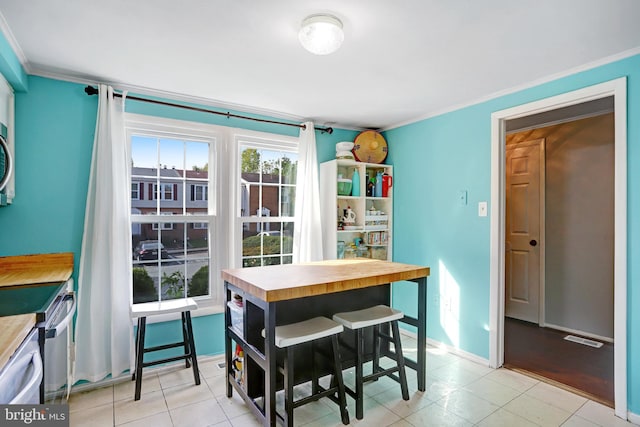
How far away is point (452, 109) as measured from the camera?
10.6 feet

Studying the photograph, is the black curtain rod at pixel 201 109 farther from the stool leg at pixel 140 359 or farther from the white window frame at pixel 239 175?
the stool leg at pixel 140 359

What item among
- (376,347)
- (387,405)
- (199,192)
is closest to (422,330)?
(376,347)

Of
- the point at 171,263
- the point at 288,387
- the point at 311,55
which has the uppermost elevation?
the point at 311,55

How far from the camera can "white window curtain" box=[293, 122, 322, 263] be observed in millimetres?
3453

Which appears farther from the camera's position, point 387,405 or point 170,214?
point 170,214

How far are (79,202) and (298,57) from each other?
6.46 ft

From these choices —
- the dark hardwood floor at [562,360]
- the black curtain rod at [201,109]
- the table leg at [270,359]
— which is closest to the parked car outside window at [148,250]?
the black curtain rod at [201,109]

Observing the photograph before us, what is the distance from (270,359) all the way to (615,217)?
7.89ft

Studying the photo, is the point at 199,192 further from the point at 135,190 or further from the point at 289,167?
the point at 289,167

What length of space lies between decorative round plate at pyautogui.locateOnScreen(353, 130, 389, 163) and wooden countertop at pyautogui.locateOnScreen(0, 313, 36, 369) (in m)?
3.20

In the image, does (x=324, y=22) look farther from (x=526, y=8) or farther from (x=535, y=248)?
(x=535, y=248)

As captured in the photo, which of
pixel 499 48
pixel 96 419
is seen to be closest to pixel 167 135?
pixel 96 419

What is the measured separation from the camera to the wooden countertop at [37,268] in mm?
2111

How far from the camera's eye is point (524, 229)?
4.20 m
